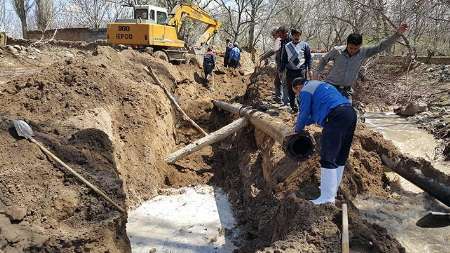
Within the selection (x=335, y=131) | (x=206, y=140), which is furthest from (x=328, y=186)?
(x=206, y=140)

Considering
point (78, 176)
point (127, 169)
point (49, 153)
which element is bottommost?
point (127, 169)

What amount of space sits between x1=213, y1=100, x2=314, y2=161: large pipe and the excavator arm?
28.1ft

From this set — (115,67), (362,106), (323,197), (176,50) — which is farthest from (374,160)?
(176,50)

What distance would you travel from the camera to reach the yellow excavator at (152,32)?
16000mm

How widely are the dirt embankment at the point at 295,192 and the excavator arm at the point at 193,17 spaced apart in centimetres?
993

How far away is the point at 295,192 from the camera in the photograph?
543cm

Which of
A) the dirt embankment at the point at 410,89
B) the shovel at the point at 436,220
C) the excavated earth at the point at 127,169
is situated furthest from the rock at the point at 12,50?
the shovel at the point at 436,220

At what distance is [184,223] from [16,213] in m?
2.90

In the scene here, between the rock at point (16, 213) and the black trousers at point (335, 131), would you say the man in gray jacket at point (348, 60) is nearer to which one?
the black trousers at point (335, 131)

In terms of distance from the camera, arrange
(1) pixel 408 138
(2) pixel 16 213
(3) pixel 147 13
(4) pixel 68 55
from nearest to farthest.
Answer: (2) pixel 16 213
(1) pixel 408 138
(3) pixel 147 13
(4) pixel 68 55

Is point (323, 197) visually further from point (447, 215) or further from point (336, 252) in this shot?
point (447, 215)

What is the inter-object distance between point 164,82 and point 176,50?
5317mm

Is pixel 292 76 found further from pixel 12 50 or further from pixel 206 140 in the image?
pixel 12 50

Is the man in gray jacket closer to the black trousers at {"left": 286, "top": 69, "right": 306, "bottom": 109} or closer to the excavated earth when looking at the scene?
the excavated earth
